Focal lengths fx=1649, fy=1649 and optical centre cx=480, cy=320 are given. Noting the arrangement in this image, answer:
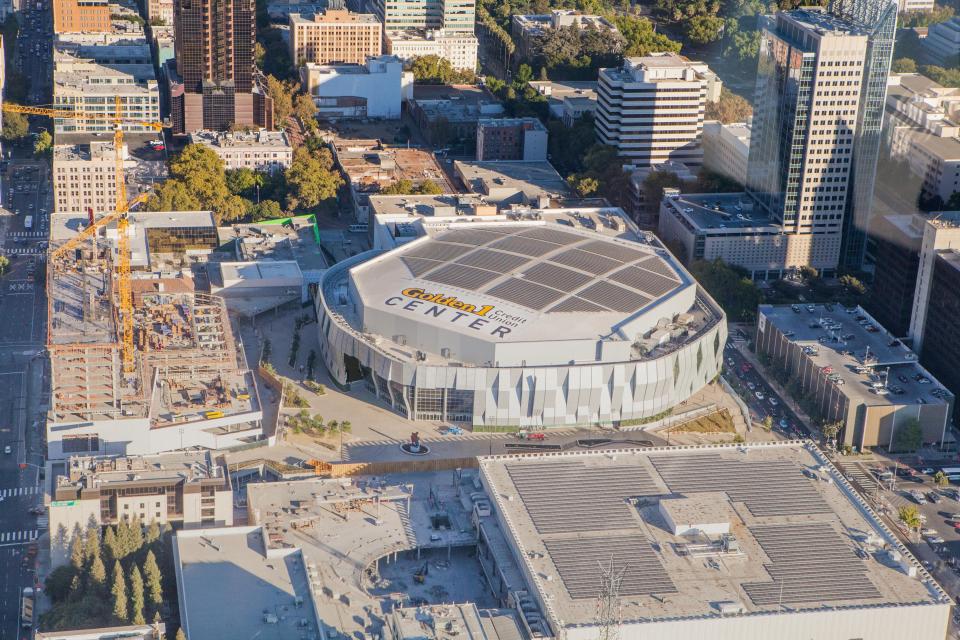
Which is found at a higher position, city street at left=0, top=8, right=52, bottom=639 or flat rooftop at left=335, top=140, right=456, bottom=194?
flat rooftop at left=335, top=140, right=456, bottom=194

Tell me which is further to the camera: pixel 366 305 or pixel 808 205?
pixel 808 205

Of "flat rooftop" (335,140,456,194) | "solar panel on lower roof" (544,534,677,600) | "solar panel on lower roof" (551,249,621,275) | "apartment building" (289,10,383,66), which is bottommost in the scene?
"solar panel on lower roof" (544,534,677,600)

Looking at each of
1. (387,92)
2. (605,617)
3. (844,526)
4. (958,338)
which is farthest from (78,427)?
(387,92)

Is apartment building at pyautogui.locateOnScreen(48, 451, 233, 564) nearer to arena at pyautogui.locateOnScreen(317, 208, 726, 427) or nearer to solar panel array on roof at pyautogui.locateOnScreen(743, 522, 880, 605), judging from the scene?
arena at pyautogui.locateOnScreen(317, 208, 726, 427)

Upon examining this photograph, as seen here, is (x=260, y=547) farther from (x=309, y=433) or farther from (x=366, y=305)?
(x=366, y=305)

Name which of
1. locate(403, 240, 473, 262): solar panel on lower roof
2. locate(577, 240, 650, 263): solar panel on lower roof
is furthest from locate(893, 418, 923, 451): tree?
locate(403, 240, 473, 262): solar panel on lower roof

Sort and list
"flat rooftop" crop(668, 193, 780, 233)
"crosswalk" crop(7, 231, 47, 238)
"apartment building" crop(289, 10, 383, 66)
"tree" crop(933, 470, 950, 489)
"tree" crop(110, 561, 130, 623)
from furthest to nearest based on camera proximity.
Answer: "apartment building" crop(289, 10, 383, 66)
"crosswalk" crop(7, 231, 47, 238)
"flat rooftop" crop(668, 193, 780, 233)
"tree" crop(933, 470, 950, 489)
"tree" crop(110, 561, 130, 623)
